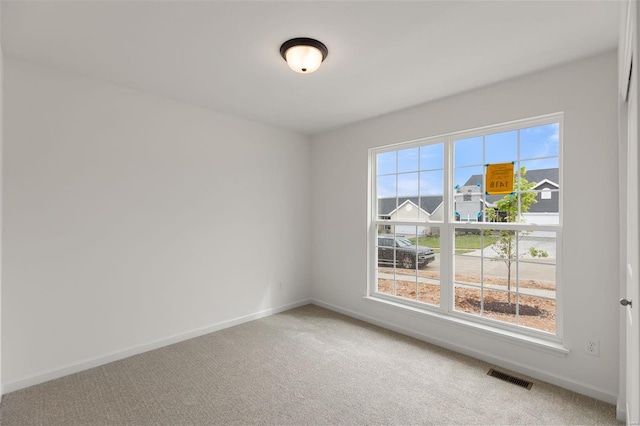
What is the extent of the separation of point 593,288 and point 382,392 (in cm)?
177

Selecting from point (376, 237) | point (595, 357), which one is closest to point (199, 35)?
point (376, 237)

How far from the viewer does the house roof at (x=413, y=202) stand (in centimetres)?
337

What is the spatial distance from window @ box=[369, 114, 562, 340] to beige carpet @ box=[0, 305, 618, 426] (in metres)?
0.57

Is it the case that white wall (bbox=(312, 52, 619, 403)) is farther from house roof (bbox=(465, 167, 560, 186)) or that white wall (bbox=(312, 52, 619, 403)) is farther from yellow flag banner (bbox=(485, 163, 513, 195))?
yellow flag banner (bbox=(485, 163, 513, 195))

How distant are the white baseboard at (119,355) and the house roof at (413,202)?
1.97m

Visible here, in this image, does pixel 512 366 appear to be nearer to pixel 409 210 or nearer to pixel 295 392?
pixel 409 210

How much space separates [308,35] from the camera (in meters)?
2.05

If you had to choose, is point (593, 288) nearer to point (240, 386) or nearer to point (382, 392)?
point (382, 392)

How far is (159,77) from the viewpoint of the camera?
2680 millimetres

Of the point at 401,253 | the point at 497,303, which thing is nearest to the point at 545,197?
the point at 497,303

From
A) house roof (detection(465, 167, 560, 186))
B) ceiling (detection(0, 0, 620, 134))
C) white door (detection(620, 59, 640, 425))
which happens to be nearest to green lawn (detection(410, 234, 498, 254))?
house roof (detection(465, 167, 560, 186))

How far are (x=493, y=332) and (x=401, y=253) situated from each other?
4.04 feet

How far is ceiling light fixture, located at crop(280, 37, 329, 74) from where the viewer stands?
208cm

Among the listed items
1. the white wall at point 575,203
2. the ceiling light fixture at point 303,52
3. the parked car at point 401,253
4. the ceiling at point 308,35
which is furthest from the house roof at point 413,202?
the ceiling light fixture at point 303,52
